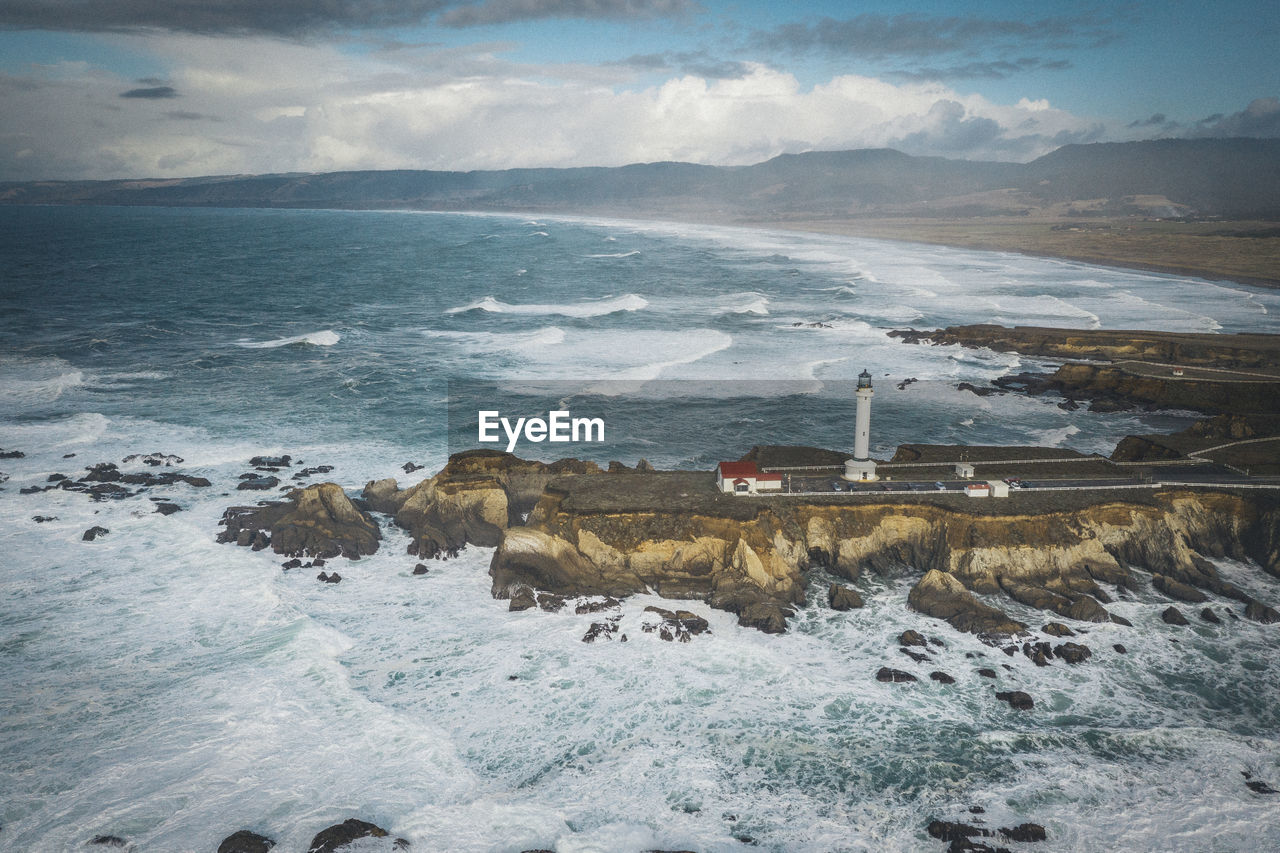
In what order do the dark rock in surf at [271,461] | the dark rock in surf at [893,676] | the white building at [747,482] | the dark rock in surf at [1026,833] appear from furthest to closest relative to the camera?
the dark rock in surf at [271,461] < the white building at [747,482] < the dark rock in surf at [893,676] < the dark rock in surf at [1026,833]

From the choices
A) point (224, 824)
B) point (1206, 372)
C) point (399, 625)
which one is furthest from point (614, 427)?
point (1206, 372)

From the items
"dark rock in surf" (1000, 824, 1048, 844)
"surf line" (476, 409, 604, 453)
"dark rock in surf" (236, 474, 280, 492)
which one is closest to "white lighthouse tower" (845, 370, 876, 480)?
"dark rock in surf" (1000, 824, 1048, 844)

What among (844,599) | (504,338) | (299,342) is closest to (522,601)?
(844,599)

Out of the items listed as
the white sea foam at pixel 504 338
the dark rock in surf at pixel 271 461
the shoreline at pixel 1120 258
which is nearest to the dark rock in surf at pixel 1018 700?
the dark rock in surf at pixel 271 461

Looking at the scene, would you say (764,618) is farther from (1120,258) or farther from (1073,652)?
(1120,258)

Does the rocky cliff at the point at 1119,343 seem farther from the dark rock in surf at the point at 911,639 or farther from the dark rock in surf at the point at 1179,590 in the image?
the dark rock in surf at the point at 911,639

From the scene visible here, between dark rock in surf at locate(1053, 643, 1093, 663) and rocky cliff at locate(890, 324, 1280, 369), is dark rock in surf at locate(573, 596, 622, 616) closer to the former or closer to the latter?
dark rock in surf at locate(1053, 643, 1093, 663)
